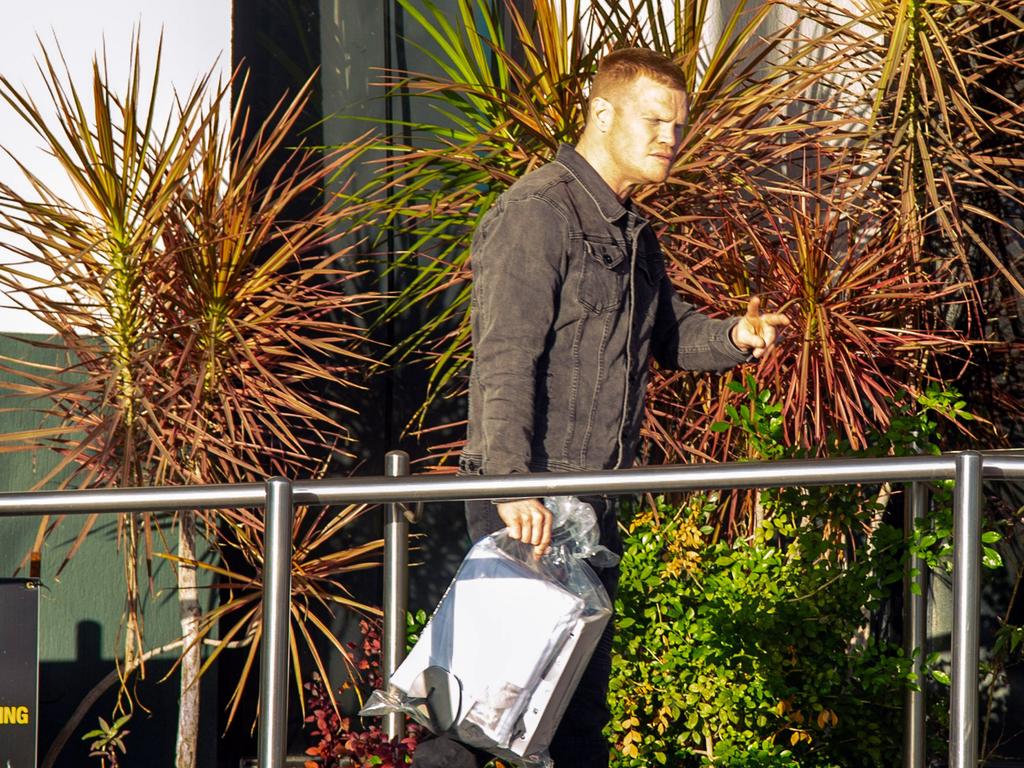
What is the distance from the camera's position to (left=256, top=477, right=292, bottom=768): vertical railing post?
195 centimetres

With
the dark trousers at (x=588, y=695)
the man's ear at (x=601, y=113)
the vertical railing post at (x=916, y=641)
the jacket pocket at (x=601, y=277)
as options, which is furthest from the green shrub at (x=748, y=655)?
the man's ear at (x=601, y=113)

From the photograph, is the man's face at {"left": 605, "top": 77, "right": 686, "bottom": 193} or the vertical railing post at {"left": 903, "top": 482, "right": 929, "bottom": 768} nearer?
the man's face at {"left": 605, "top": 77, "right": 686, "bottom": 193}

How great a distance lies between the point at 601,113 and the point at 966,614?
1.03 m

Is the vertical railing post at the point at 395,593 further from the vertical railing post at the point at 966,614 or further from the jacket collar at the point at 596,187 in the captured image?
the vertical railing post at the point at 966,614

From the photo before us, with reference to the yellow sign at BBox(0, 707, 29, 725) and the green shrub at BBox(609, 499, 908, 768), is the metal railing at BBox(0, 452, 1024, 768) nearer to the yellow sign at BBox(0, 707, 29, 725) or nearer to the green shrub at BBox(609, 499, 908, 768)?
the green shrub at BBox(609, 499, 908, 768)

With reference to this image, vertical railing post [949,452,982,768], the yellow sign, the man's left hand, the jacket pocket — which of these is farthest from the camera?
the yellow sign

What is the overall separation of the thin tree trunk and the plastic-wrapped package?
62.8 inches

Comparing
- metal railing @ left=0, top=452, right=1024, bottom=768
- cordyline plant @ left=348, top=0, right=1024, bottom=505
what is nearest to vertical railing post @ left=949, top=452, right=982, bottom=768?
metal railing @ left=0, top=452, right=1024, bottom=768

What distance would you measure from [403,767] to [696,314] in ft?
3.25

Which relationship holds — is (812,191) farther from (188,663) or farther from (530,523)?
(188,663)

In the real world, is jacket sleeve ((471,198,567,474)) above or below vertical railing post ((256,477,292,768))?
above

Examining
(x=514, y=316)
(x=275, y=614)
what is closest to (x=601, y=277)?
(x=514, y=316)

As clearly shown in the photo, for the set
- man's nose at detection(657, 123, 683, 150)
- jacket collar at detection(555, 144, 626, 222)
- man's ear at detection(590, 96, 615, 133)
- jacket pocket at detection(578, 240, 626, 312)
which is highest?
man's ear at detection(590, 96, 615, 133)

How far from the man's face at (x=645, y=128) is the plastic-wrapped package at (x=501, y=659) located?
697 millimetres
